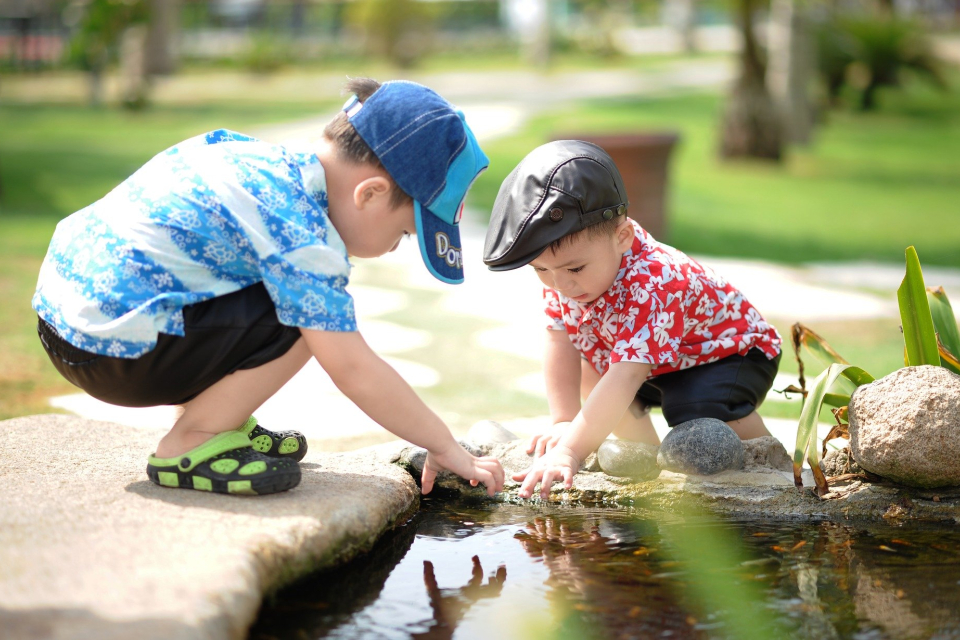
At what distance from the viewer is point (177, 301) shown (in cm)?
207

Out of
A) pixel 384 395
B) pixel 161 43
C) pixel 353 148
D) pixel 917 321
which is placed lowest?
pixel 384 395

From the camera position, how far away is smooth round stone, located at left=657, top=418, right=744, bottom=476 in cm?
244

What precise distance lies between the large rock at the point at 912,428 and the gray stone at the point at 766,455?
255 millimetres

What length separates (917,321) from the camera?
2.48m

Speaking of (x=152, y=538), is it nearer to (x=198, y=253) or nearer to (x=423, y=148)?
(x=198, y=253)

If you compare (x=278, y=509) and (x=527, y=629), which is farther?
(x=278, y=509)

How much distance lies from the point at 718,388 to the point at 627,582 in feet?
2.64

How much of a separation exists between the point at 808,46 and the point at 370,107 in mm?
11476

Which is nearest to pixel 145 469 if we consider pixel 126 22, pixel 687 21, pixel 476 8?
pixel 126 22

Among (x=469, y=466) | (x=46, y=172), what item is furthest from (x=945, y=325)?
(x=46, y=172)

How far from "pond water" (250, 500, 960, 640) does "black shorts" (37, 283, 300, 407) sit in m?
0.48

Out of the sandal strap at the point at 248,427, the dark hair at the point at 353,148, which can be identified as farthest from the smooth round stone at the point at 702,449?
the sandal strap at the point at 248,427

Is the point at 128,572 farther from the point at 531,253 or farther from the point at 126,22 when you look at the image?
the point at 126,22

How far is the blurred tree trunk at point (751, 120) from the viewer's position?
11.2 m
